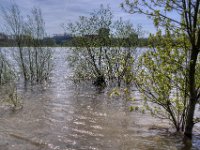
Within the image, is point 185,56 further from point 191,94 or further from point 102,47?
point 102,47

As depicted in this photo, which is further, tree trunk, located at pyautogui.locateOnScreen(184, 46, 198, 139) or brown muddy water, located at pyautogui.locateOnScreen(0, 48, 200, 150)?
brown muddy water, located at pyautogui.locateOnScreen(0, 48, 200, 150)

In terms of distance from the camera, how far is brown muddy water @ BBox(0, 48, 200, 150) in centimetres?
900

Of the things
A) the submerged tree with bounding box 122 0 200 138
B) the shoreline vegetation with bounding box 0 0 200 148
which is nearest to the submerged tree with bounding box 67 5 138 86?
the shoreline vegetation with bounding box 0 0 200 148

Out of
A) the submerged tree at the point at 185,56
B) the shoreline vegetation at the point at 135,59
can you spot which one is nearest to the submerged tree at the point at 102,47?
the shoreline vegetation at the point at 135,59

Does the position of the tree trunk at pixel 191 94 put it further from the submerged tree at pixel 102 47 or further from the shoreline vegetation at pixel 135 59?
the submerged tree at pixel 102 47

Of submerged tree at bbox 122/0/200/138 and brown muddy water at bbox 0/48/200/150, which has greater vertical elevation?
submerged tree at bbox 122/0/200/138

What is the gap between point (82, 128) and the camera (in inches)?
428

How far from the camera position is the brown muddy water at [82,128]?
9.00 m

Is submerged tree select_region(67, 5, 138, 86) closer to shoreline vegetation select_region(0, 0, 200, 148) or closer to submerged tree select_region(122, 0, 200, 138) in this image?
shoreline vegetation select_region(0, 0, 200, 148)

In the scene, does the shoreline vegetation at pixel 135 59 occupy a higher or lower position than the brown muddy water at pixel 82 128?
higher

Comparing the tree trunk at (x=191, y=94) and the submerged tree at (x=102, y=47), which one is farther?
the submerged tree at (x=102, y=47)

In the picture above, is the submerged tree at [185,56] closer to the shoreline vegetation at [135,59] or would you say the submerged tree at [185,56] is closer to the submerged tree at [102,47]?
the shoreline vegetation at [135,59]

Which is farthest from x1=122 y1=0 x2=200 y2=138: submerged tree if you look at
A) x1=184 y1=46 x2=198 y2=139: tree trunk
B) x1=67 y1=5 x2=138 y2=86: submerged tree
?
x1=67 y1=5 x2=138 y2=86: submerged tree

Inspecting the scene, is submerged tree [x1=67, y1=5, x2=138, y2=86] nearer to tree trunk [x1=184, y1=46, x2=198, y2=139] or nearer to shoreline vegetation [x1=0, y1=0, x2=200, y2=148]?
shoreline vegetation [x1=0, y1=0, x2=200, y2=148]
